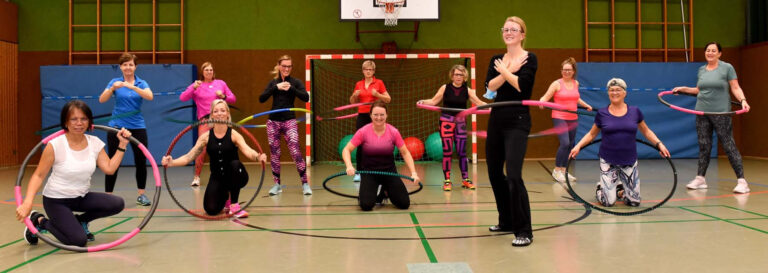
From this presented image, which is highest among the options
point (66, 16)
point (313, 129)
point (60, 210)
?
point (66, 16)

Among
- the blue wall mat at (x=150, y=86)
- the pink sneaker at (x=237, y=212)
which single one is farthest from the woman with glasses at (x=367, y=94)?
the blue wall mat at (x=150, y=86)

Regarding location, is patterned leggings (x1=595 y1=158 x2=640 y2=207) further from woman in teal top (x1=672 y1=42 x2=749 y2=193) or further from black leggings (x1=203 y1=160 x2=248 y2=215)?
black leggings (x1=203 y1=160 x2=248 y2=215)

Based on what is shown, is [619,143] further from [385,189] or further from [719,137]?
[385,189]

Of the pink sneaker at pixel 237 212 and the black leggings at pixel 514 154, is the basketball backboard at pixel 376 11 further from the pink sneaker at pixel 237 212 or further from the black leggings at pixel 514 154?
the black leggings at pixel 514 154

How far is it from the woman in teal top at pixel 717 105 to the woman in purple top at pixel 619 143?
1743 millimetres

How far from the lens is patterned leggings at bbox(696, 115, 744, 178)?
6758 mm

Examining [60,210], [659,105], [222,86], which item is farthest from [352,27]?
[60,210]

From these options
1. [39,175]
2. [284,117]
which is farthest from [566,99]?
[39,175]

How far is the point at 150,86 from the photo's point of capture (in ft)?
38.5

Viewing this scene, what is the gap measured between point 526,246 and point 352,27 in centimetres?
955

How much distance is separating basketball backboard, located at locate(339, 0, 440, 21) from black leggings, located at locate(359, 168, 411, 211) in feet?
19.9

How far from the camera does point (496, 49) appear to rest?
12.8 meters

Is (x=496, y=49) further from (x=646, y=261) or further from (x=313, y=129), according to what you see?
(x=646, y=261)

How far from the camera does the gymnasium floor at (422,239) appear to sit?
11.4 ft
